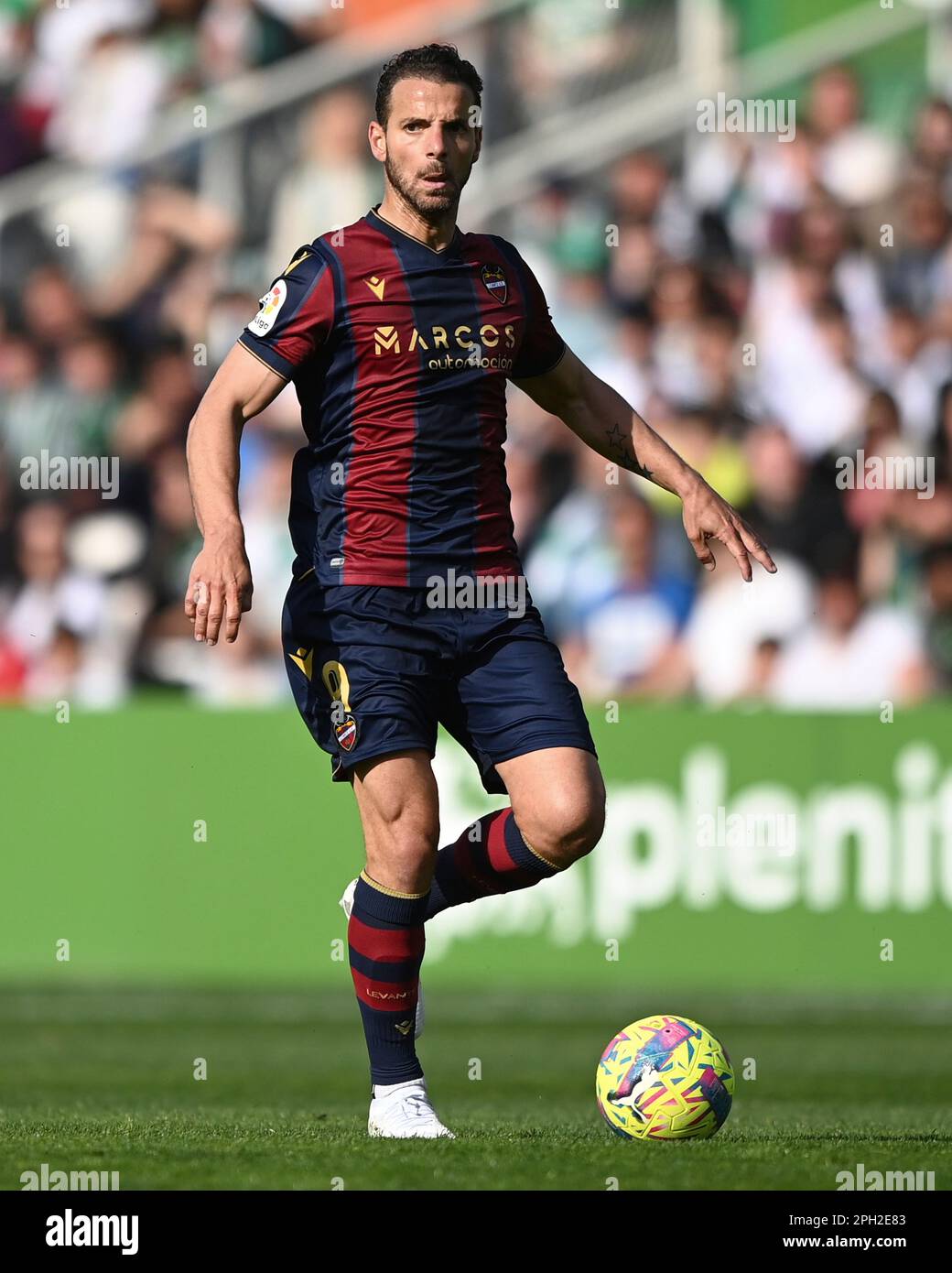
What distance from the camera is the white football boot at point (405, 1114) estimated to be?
216 inches

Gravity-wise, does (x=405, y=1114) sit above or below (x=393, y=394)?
below

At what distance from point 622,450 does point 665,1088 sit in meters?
1.88

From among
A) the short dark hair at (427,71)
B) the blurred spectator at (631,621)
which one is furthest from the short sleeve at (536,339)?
the blurred spectator at (631,621)

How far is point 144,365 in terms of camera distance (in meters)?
13.5

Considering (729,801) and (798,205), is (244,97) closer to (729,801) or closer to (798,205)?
(798,205)

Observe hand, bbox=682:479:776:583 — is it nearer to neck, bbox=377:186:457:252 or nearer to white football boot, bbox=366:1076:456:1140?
neck, bbox=377:186:457:252

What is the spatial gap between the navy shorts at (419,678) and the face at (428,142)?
1.06 metres

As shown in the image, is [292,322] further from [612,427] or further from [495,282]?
[612,427]

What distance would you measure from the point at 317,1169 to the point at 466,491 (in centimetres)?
195

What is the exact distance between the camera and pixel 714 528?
239 inches

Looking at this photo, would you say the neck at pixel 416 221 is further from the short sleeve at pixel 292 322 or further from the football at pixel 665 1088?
the football at pixel 665 1088

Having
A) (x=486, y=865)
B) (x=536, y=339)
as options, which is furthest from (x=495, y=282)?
(x=486, y=865)

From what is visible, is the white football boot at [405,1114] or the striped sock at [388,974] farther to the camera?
the striped sock at [388,974]
